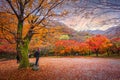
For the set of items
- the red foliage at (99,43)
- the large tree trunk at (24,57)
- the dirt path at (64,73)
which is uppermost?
the red foliage at (99,43)

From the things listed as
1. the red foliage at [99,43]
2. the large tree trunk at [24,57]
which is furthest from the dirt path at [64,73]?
the red foliage at [99,43]

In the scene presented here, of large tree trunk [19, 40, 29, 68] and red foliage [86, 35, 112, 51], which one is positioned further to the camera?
red foliage [86, 35, 112, 51]

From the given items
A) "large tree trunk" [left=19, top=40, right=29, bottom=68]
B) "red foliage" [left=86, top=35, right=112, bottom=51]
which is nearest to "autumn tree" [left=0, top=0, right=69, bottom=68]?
"large tree trunk" [left=19, top=40, right=29, bottom=68]

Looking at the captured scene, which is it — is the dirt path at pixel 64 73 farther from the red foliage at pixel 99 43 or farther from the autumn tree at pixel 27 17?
the red foliage at pixel 99 43

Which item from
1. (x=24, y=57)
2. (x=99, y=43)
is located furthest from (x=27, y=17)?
(x=99, y=43)

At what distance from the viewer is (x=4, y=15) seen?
22.0 m

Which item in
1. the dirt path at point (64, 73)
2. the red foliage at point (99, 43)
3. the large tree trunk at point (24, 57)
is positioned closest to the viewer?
the dirt path at point (64, 73)

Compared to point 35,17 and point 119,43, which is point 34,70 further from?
point 119,43

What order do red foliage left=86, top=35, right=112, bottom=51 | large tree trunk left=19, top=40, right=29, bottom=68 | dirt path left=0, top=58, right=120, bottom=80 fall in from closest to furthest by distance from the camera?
1. dirt path left=0, top=58, right=120, bottom=80
2. large tree trunk left=19, top=40, right=29, bottom=68
3. red foliage left=86, top=35, right=112, bottom=51

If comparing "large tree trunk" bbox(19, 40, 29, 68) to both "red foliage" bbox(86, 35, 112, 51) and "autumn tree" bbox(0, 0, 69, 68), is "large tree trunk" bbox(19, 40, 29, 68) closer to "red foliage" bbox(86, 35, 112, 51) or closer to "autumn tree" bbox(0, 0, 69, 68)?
"autumn tree" bbox(0, 0, 69, 68)

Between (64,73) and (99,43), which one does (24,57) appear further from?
(99,43)

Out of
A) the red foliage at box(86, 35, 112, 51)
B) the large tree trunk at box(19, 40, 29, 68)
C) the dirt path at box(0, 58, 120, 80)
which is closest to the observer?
the dirt path at box(0, 58, 120, 80)

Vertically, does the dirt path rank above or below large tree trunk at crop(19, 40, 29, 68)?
below

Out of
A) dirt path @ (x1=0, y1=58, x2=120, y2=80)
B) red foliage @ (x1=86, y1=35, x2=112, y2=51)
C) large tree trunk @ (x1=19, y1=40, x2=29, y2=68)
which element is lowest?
dirt path @ (x1=0, y1=58, x2=120, y2=80)
